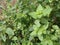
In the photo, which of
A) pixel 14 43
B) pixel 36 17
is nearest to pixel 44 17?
pixel 36 17

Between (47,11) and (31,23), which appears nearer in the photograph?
(47,11)

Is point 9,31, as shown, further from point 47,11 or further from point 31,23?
point 47,11

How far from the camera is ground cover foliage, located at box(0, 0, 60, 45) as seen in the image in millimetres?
1921

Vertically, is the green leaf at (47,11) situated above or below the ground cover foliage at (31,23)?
above

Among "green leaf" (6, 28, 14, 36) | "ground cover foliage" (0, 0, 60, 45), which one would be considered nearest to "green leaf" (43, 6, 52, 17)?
"ground cover foliage" (0, 0, 60, 45)

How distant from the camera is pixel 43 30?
1.89 m

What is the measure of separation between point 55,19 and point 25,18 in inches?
11.5

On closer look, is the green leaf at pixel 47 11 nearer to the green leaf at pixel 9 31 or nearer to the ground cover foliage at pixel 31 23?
the ground cover foliage at pixel 31 23

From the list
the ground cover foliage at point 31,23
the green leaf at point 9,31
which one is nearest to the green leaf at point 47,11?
the ground cover foliage at point 31,23

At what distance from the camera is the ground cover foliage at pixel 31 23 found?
1.92m

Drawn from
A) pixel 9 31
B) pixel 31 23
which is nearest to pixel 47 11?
pixel 31 23

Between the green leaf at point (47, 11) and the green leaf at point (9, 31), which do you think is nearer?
the green leaf at point (47, 11)

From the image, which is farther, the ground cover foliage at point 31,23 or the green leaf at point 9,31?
the green leaf at point 9,31

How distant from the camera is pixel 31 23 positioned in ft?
6.95
